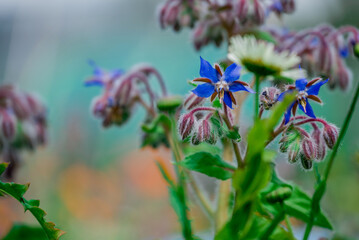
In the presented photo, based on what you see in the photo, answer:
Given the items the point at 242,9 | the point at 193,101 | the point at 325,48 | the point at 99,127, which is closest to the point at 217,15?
the point at 242,9

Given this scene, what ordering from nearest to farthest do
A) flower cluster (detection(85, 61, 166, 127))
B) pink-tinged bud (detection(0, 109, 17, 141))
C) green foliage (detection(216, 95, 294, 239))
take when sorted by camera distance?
green foliage (detection(216, 95, 294, 239)) < flower cluster (detection(85, 61, 166, 127)) < pink-tinged bud (detection(0, 109, 17, 141))

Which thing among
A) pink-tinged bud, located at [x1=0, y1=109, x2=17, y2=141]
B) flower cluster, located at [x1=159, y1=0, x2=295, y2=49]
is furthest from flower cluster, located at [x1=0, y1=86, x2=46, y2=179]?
flower cluster, located at [x1=159, y1=0, x2=295, y2=49]

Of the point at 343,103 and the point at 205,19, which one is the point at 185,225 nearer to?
the point at 205,19

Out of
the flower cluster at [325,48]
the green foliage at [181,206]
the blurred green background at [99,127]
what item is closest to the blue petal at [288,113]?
the green foliage at [181,206]

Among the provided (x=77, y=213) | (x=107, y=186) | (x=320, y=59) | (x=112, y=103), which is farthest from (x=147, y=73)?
(x=107, y=186)

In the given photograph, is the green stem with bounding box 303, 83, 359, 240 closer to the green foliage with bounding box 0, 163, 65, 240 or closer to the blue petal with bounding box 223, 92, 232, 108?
the blue petal with bounding box 223, 92, 232, 108
